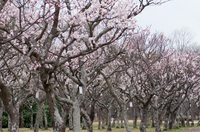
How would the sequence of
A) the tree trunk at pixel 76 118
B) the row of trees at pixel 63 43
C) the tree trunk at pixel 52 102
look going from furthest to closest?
the tree trunk at pixel 76 118, the tree trunk at pixel 52 102, the row of trees at pixel 63 43

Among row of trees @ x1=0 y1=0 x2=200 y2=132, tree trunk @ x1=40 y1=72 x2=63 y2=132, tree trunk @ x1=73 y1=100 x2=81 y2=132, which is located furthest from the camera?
tree trunk @ x1=73 y1=100 x2=81 y2=132

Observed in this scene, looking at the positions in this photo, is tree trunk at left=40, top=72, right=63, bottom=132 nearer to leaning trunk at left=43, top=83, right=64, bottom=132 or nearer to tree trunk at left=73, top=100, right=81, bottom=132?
leaning trunk at left=43, top=83, right=64, bottom=132

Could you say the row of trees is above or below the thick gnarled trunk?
above

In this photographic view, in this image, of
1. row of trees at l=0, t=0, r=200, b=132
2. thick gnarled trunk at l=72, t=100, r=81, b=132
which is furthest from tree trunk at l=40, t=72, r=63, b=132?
thick gnarled trunk at l=72, t=100, r=81, b=132

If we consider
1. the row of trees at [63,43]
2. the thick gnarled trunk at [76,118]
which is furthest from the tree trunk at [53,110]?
the thick gnarled trunk at [76,118]

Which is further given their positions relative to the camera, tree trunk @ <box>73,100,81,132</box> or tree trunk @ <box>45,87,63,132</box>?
tree trunk @ <box>73,100,81,132</box>

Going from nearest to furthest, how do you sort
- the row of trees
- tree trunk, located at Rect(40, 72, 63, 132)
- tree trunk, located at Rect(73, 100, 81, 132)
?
→ the row of trees < tree trunk, located at Rect(40, 72, 63, 132) < tree trunk, located at Rect(73, 100, 81, 132)

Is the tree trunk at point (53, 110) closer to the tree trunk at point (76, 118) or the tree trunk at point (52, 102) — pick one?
the tree trunk at point (52, 102)

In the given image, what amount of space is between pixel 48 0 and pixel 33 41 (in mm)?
1682

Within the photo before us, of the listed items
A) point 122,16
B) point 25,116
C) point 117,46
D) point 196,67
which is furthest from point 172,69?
point 25,116

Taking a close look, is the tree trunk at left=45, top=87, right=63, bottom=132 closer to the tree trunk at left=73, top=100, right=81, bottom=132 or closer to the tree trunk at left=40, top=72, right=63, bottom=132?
the tree trunk at left=40, top=72, right=63, bottom=132

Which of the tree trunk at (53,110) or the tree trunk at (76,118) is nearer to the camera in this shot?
the tree trunk at (53,110)

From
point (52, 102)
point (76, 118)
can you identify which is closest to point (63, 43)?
point (52, 102)

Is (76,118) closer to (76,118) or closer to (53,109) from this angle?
(76,118)
